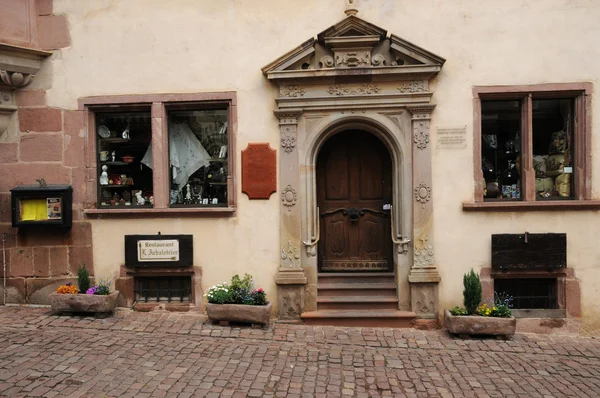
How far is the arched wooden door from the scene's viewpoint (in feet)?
24.8

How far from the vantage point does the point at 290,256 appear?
714cm

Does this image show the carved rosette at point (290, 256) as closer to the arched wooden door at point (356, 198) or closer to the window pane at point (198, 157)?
the arched wooden door at point (356, 198)

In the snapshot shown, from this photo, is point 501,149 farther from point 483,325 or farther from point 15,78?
point 15,78

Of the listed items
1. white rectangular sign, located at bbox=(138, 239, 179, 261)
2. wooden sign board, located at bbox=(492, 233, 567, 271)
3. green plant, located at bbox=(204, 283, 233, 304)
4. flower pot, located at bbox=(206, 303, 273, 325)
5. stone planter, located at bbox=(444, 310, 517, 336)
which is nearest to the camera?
stone planter, located at bbox=(444, 310, 517, 336)

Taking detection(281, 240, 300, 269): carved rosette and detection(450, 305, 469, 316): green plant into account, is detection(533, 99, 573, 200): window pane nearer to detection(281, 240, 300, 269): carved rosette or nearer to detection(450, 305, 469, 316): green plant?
detection(450, 305, 469, 316): green plant

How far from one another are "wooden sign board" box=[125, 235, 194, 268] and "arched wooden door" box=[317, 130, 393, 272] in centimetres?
210

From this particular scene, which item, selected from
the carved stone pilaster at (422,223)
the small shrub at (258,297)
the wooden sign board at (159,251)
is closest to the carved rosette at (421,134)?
the carved stone pilaster at (422,223)

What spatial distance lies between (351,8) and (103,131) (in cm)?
422

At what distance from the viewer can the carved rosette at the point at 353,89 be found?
702 cm

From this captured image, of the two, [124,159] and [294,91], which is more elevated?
[294,91]

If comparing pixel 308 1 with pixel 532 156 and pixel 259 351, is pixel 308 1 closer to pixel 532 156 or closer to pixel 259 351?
pixel 532 156

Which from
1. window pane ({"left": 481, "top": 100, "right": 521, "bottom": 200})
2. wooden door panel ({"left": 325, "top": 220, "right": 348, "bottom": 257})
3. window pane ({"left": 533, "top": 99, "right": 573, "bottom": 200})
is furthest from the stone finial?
wooden door panel ({"left": 325, "top": 220, "right": 348, "bottom": 257})

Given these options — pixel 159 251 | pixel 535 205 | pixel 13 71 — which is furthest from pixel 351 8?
pixel 13 71

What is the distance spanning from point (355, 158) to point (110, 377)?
4535 mm
